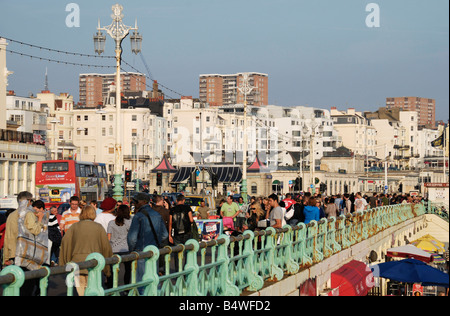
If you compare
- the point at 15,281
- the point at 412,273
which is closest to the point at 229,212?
the point at 412,273

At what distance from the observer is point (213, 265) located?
37.0ft

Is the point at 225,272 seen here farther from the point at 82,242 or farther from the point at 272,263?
the point at 272,263

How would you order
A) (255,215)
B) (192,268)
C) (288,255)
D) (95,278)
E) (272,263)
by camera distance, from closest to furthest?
(95,278), (192,268), (272,263), (288,255), (255,215)

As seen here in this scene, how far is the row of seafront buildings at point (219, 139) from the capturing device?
10469cm

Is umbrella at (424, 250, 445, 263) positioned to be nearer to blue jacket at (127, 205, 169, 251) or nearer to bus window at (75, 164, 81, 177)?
bus window at (75, 164, 81, 177)

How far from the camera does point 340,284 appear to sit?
19484 mm

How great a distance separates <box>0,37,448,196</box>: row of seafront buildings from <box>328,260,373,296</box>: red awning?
54241 mm

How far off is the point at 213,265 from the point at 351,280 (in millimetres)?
9217

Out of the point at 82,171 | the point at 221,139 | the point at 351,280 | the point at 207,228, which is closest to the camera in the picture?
the point at 351,280

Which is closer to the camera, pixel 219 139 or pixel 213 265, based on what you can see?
pixel 213 265

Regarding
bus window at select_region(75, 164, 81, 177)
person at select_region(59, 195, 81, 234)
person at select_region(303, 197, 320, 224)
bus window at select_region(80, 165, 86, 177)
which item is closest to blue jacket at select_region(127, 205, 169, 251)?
person at select_region(59, 195, 81, 234)

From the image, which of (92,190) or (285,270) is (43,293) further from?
(92,190)
